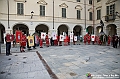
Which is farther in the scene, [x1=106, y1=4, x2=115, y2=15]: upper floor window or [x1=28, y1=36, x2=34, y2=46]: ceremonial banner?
[x1=106, y1=4, x2=115, y2=15]: upper floor window

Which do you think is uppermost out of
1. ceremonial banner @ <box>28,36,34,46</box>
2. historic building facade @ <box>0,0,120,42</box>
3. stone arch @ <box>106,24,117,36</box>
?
historic building facade @ <box>0,0,120,42</box>

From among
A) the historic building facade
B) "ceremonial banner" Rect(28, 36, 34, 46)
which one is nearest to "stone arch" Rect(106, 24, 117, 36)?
the historic building facade

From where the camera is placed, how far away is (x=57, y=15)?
23375mm

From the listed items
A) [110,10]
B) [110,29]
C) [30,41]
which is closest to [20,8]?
[30,41]

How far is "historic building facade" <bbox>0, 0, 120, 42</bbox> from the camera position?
20266mm

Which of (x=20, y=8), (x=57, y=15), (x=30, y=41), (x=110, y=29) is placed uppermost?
(x=20, y=8)

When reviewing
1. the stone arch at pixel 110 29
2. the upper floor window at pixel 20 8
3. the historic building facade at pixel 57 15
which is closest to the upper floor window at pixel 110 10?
the historic building facade at pixel 57 15

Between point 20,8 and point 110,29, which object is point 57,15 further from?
point 110,29

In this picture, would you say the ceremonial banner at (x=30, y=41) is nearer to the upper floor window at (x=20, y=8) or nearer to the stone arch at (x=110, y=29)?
the upper floor window at (x=20, y=8)

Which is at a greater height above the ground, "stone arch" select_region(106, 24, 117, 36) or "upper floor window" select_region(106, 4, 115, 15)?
"upper floor window" select_region(106, 4, 115, 15)

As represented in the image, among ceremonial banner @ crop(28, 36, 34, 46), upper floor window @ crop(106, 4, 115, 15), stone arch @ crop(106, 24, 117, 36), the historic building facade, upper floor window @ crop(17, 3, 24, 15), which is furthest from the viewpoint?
stone arch @ crop(106, 24, 117, 36)

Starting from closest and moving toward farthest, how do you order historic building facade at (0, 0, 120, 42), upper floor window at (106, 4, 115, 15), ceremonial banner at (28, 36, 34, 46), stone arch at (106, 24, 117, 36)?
ceremonial banner at (28, 36, 34, 46) → historic building facade at (0, 0, 120, 42) → upper floor window at (106, 4, 115, 15) → stone arch at (106, 24, 117, 36)

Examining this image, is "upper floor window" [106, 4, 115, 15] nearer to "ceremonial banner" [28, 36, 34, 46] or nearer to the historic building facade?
the historic building facade

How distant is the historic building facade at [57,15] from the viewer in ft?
66.5
